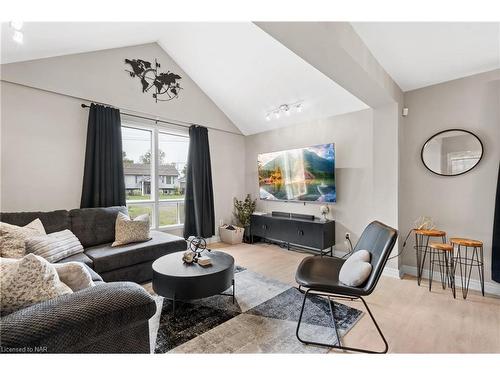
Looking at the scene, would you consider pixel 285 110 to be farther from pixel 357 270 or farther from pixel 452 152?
pixel 357 270

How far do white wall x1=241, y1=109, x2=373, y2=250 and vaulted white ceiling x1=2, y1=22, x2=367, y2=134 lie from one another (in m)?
0.18

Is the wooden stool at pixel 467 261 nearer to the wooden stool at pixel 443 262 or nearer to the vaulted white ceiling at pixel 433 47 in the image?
the wooden stool at pixel 443 262

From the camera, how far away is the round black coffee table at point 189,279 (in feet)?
6.30

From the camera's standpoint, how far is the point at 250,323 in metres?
1.90

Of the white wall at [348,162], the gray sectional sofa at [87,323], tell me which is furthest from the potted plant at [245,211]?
the gray sectional sofa at [87,323]

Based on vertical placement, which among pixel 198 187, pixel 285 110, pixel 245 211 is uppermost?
pixel 285 110

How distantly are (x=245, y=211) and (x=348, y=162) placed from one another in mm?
2129

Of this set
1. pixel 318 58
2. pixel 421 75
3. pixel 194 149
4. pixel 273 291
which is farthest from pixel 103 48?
pixel 421 75

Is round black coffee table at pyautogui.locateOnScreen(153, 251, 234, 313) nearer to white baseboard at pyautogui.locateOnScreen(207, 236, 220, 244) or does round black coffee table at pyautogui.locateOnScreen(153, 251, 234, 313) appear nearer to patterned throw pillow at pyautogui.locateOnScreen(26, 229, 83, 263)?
patterned throw pillow at pyautogui.locateOnScreen(26, 229, 83, 263)

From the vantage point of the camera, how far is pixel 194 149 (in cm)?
422

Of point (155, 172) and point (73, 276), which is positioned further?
point (155, 172)

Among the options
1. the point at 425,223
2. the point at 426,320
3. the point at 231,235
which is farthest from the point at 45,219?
the point at 425,223
